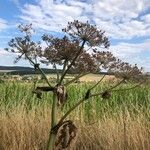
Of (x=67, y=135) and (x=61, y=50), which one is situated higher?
(x=61, y=50)

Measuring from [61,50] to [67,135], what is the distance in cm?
54

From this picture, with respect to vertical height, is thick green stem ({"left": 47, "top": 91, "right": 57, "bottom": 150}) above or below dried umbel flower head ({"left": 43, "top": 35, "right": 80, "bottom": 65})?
below

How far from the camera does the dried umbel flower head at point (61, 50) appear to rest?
9.21 feet

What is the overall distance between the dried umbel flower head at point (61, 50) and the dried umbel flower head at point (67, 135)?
41cm

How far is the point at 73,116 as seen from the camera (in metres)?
7.88

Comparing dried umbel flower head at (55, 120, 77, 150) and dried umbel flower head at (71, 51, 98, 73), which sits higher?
dried umbel flower head at (71, 51, 98, 73)

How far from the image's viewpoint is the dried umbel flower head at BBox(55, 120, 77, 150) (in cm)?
281

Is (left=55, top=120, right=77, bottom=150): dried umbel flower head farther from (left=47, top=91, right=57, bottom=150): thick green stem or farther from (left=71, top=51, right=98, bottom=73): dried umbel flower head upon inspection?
(left=71, top=51, right=98, bottom=73): dried umbel flower head

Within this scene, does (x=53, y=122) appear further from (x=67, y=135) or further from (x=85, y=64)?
(x=85, y=64)

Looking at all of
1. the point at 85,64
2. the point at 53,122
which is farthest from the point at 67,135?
the point at 85,64

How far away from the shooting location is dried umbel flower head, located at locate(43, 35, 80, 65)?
9.21ft

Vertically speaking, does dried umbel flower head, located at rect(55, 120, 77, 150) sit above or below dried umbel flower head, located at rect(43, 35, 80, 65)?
below

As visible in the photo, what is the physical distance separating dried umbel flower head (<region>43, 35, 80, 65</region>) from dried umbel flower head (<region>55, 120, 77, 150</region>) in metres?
0.41

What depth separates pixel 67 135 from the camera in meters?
2.82
